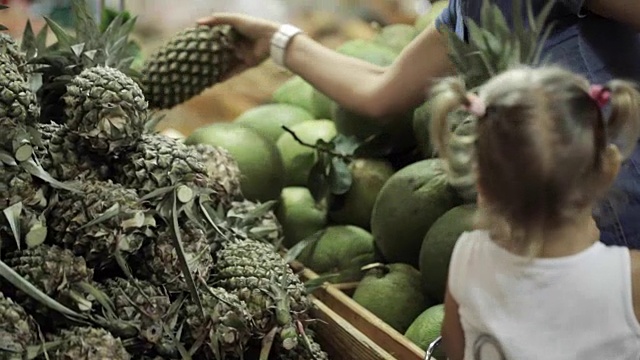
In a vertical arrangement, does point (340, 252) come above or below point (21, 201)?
below

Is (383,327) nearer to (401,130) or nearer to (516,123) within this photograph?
(401,130)

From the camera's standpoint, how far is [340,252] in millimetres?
1630

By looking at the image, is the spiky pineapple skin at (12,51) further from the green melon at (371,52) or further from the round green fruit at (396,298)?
the green melon at (371,52)

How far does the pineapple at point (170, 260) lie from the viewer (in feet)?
3.83

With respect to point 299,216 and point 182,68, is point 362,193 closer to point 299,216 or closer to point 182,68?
point 299,216

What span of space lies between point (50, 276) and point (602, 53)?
774 millimetres

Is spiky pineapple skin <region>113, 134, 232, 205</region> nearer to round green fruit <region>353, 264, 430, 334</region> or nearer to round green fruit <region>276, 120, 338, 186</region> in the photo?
round green fruit <region>353, 264, 430, 334</region>

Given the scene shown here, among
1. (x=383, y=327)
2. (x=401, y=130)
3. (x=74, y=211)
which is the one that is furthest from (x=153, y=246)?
(x=401, y=130)

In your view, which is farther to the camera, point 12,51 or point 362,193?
point 362,193

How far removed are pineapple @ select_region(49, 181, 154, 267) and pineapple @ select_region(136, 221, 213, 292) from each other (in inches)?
1.2

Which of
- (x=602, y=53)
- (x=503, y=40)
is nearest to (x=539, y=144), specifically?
(x=503, y=40)

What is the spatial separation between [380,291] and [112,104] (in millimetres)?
565

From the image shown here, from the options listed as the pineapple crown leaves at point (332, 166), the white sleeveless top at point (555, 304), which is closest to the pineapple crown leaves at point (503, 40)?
the white sleeveless top at point (555, 304)

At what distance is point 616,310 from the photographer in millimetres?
826
